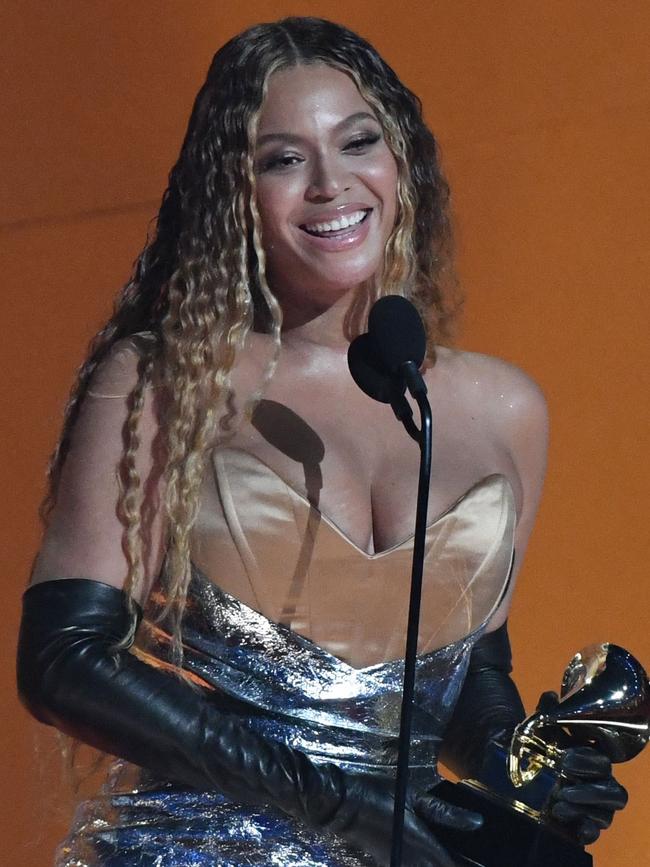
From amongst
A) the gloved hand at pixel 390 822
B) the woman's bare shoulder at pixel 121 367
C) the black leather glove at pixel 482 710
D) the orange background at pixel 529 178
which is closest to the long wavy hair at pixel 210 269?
the woman's bare shoulder at pixel 121 367

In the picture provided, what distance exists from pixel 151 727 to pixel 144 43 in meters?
1.77

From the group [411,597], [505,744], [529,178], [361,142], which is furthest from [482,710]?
[529,178]

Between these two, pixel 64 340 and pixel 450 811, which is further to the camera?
pixel 64 340

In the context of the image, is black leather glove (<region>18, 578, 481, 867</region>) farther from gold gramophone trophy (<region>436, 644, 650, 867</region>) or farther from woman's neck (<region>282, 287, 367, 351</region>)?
woman's neck (<region>282, 287, 367, 351</region>)

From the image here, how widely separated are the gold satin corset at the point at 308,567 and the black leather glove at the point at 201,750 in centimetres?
18

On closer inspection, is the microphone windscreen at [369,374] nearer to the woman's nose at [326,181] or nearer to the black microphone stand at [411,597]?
→ the black microphone stand at [411,597]

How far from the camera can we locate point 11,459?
3273mm

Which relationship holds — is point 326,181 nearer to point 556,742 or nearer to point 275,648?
point 275,648

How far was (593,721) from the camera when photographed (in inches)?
66.4

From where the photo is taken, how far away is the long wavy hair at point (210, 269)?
183 centimetres

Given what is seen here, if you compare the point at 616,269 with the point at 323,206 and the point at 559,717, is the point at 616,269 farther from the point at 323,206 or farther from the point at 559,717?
the point at 559,717

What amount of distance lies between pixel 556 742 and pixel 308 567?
14.0 inches

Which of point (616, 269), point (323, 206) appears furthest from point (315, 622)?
point (616, 269)

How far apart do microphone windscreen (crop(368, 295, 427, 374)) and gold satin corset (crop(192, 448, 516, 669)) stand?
0.36m
